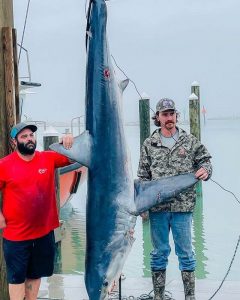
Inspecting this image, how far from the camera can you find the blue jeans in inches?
160

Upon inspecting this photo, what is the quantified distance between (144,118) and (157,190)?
8590mm

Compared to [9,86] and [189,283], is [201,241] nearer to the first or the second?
[189,283]

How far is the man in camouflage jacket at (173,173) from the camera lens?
4.07 m

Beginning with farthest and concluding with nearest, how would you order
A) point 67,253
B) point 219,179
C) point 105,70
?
1. point 219,179
2. point 67,253
3. point 105,70

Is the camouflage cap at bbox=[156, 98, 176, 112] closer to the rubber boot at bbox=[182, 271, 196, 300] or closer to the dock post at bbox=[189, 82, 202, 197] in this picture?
the rubber boot at bbox=[182, 271, 196, 300]

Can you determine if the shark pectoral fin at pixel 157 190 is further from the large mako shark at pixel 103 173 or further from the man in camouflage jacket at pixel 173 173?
the man in camouflage jacket at pixel 173 173

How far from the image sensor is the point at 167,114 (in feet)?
13.3

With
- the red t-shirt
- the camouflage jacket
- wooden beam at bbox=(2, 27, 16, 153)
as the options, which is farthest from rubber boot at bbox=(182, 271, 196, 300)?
wooden beam at bbox=(2, 27, 16, 153)

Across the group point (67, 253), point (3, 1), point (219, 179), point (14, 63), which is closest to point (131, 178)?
point (14, 63)

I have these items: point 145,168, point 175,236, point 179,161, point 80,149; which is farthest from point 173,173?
point 80,149

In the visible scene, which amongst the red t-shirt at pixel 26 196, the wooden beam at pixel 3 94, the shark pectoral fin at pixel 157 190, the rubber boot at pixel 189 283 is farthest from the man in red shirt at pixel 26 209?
the rubber boot at pixel 189 283

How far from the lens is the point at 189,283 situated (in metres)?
4.15

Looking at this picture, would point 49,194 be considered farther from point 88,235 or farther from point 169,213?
point 169,213

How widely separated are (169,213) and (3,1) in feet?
6.57
